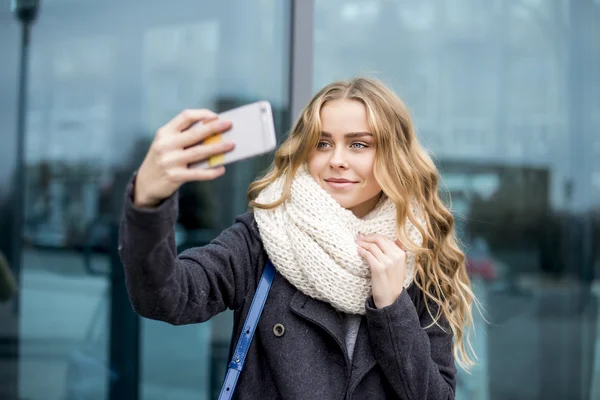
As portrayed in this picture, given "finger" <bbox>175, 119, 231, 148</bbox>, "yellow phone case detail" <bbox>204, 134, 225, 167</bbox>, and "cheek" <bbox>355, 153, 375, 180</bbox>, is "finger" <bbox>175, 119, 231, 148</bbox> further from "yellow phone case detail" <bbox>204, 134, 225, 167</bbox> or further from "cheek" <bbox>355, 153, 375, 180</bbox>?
"cheek" <bbox>355, 153, 375, 180</bbox>

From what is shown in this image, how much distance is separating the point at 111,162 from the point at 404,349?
1.70 meters

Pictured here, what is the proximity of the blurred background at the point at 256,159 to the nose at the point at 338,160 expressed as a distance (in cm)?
92

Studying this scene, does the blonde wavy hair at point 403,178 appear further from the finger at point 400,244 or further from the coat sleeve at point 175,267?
the coat sleeve at point 175,267

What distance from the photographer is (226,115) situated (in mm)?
1060

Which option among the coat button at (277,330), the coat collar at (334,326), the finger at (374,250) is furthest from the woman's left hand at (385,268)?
the coat button at (277,330)

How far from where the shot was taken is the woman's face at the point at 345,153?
1481mm

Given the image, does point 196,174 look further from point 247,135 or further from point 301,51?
point 301,51

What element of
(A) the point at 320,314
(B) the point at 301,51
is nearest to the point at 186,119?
(A) the point at 320,314

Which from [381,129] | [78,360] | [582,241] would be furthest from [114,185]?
[582,241]

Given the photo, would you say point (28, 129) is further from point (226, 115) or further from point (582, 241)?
point (582, 241)

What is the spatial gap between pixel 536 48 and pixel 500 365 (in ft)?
5.04

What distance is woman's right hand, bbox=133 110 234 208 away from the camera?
1017mm

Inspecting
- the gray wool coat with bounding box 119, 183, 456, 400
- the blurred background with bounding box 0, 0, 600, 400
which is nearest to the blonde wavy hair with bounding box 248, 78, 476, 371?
the gray wool coat with bounding box 119, 183, 456, 400

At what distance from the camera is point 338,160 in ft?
4.78
